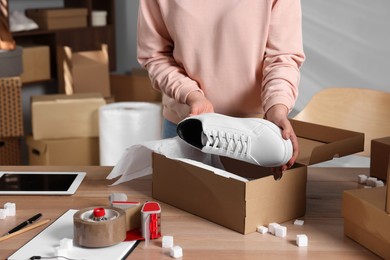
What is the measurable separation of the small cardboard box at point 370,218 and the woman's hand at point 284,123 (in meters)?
0.15

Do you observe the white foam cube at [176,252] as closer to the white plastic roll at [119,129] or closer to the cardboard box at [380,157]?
the cardboard box at [380,157]

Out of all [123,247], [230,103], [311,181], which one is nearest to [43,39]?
[230,103]

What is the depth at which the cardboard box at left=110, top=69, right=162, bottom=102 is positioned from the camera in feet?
13.2

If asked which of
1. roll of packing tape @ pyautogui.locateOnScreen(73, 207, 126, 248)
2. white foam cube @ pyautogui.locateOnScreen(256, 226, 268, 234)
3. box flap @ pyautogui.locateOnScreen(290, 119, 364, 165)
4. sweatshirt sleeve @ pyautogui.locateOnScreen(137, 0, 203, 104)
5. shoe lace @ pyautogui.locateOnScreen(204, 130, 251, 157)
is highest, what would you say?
sweatshirt sleeve @ pyautogui.locateOnScreen(137, 0, 203, 104)

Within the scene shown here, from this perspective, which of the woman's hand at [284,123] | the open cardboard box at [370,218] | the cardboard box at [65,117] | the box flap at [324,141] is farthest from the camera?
the cardboard box at [65,117]

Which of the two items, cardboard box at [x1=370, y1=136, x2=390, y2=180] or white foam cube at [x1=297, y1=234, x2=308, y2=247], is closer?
white foam cube at [x1=297, y1=234, x2=308, y2=247]

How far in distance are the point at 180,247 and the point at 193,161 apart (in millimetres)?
235

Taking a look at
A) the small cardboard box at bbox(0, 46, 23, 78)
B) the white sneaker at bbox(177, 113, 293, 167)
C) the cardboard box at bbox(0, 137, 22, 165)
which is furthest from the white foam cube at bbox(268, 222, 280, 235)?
the cardboard box at bbox(0, 137, 22, 165)

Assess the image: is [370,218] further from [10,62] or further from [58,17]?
[58,17]

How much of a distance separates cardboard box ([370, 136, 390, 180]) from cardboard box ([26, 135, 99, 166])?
2.07 metres

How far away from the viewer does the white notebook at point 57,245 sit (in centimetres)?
119

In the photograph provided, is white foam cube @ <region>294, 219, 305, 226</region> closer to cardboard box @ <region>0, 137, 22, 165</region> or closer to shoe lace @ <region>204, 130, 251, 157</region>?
shoe lace @ <region>204, 130, 251, 157</region>

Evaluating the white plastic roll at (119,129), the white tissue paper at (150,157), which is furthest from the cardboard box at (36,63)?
the white tissue paper at (150,157)

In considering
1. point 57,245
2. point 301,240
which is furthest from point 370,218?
point 57,245
